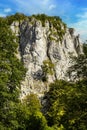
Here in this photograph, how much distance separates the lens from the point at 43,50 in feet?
517

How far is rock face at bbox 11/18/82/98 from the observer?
488 feet

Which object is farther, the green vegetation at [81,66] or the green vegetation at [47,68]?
the green vegetation at [47,68]

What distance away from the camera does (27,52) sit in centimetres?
15612

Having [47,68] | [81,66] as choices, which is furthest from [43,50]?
[81,66]

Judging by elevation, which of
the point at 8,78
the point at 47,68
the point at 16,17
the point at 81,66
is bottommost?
the point at 8,78

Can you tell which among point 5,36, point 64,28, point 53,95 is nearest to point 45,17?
point 64,28

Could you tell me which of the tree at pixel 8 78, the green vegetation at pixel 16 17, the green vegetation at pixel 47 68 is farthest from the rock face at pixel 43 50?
the tree at pixel 8 78

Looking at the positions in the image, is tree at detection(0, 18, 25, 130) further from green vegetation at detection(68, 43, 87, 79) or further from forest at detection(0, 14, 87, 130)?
green vegetation at detection(68, 43, 87, 79)

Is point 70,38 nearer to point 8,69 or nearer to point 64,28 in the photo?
point 64,28

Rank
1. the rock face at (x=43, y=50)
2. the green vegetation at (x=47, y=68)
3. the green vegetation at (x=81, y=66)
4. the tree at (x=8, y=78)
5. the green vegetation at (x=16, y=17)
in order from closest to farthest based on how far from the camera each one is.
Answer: the green vegetation at (x=81, y=66) → the tree at (x=8, y=78) → the green vegetation at (x=47, y=68) → the rock face at (x=43, y=50) → the green vegetation at (x=16, y=17)

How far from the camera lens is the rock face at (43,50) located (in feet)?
488

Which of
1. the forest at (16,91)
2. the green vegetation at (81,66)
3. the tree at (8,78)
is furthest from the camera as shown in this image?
the tree at (8,78)

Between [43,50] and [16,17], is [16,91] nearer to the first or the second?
[43,50]

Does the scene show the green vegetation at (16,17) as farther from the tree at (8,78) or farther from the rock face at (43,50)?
the tree at (8,78)
